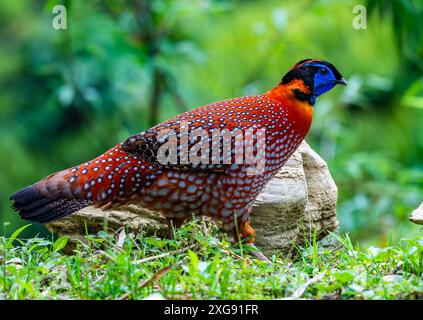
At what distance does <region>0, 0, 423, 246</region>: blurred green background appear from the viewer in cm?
705

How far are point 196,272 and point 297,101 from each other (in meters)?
1.61

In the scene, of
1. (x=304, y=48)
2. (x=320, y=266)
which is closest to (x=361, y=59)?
(x=304, y=48)

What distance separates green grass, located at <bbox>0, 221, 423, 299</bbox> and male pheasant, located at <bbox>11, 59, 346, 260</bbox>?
0.68 feet

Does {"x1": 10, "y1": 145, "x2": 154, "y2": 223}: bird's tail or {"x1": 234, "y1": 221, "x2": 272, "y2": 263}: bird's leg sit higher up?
{"x1": 10, "y1": 145, "x2": 154, "y2": 223}: bird's tail

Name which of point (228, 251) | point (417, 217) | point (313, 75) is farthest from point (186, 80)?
point (417, 217)

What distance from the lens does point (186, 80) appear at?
26.9 ft

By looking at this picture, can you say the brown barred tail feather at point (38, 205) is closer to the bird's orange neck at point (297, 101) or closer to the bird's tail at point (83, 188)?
the bird's tail at point (83, 188)

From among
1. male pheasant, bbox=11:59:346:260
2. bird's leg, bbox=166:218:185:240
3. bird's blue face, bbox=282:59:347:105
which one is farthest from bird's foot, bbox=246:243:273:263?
bird's blue face, bbox=282:59:347:105

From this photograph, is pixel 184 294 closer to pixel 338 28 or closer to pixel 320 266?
pixel 320 266

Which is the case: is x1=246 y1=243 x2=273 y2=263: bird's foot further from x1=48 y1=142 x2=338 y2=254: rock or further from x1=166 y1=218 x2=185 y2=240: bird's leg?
x1=166 y1=218 x2=185 y2=240: bird's leg

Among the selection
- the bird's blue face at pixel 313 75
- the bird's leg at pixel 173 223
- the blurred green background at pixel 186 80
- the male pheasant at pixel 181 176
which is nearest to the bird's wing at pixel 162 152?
the male pheasant at pixel 181 176

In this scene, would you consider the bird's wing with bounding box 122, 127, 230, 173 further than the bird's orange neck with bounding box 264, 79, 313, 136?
No

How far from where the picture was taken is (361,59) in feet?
27.8
